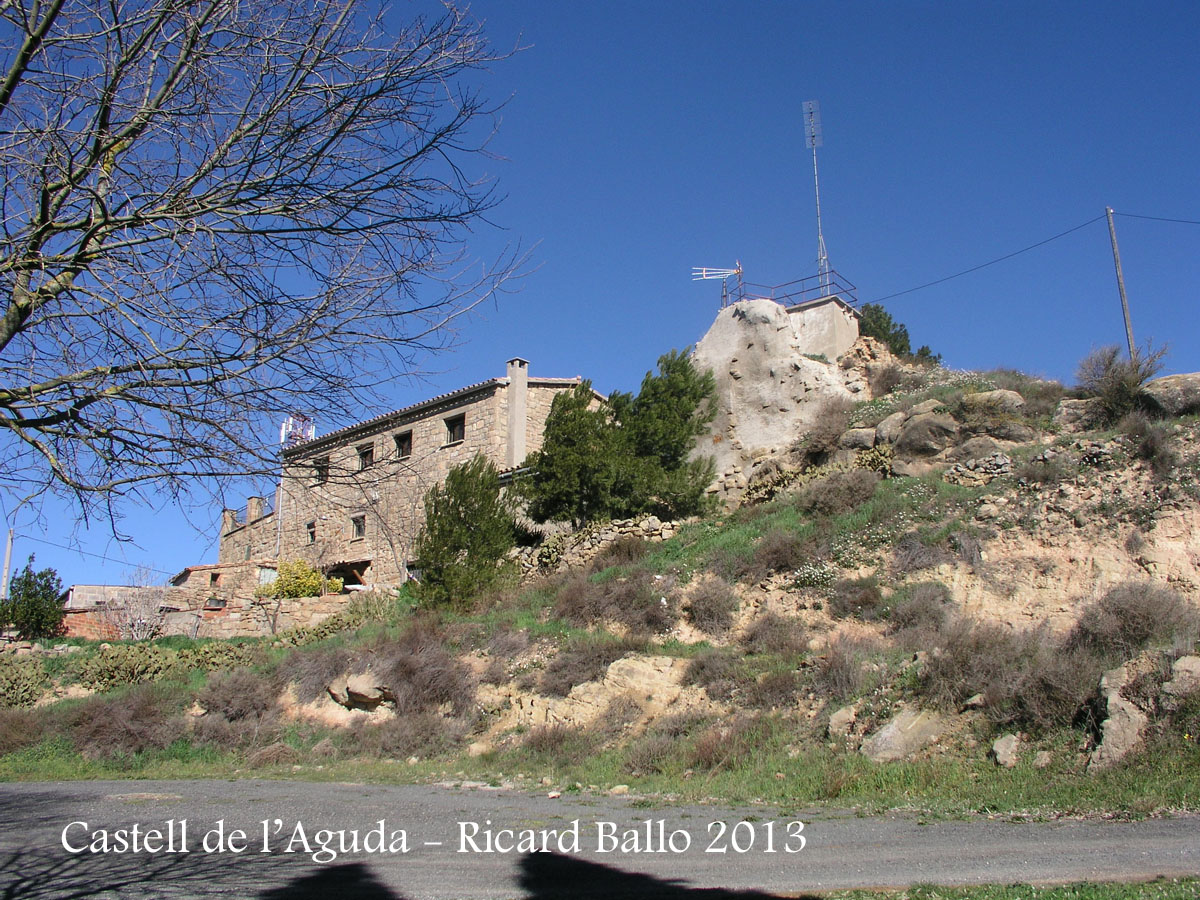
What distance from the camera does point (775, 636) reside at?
1489cm

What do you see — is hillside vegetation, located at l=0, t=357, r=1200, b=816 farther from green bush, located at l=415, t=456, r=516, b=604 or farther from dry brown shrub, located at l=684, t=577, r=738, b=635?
green bush, located at l=415, t=456, r=516, b=604

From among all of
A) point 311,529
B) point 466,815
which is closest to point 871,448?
point 466,815

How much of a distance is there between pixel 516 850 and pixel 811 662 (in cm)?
737

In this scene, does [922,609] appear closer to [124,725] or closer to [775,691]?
[775,691]

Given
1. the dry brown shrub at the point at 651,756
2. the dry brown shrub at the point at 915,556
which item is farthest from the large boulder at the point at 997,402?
the dry brown shrub at the point at 651,756

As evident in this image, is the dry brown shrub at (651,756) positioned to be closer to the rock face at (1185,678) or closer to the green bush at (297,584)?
the rock face at (1185,678)

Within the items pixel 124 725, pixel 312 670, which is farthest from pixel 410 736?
pixel 124 725

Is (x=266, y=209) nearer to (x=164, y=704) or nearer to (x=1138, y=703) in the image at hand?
(x=1138, y=703)

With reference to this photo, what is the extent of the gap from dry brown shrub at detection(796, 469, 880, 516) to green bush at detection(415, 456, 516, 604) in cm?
780

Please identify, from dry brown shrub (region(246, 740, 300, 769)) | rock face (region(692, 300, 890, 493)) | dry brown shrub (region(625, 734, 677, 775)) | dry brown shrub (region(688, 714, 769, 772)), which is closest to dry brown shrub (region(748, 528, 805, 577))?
dry brown shrub (region(688, 714, 769, 772))

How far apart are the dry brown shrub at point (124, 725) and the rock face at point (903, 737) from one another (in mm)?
11760

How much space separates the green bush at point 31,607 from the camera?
2266cm

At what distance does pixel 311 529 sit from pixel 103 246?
2733cm

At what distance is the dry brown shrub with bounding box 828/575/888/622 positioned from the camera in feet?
48.9
